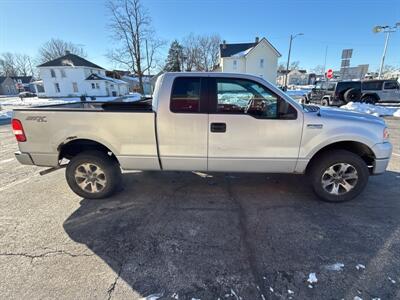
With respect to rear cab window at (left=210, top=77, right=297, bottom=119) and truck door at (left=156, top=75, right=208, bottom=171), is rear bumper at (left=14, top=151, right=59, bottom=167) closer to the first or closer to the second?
truck door at (left=156, top=75, right=208, bottom=171)

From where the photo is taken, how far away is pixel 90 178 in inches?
139

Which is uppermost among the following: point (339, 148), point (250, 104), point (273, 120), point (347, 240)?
point (250, 104)

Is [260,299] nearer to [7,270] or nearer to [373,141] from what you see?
[7,270]

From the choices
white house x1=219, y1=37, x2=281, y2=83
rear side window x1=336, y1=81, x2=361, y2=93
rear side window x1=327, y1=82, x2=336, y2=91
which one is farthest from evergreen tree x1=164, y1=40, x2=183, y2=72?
rear side window x1=336, y1=81, x2=361, y2=93

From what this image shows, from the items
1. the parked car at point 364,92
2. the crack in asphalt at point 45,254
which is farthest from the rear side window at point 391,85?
the crack in asphalt at point 45,254

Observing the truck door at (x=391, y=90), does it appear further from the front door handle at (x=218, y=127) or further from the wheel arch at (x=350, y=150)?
the front door handle at (x=218, y=127)

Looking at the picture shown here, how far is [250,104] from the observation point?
3.22 meters

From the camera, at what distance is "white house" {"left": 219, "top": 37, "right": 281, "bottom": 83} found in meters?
38.7

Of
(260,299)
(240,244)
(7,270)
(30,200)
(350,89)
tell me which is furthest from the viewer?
(350,89)

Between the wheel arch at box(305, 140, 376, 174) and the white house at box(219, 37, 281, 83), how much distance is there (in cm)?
3783

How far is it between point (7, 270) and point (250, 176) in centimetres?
390

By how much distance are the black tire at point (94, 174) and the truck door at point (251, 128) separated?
165cm

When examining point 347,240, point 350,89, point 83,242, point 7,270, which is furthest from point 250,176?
point 350,89

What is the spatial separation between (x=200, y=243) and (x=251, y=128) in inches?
68.3
